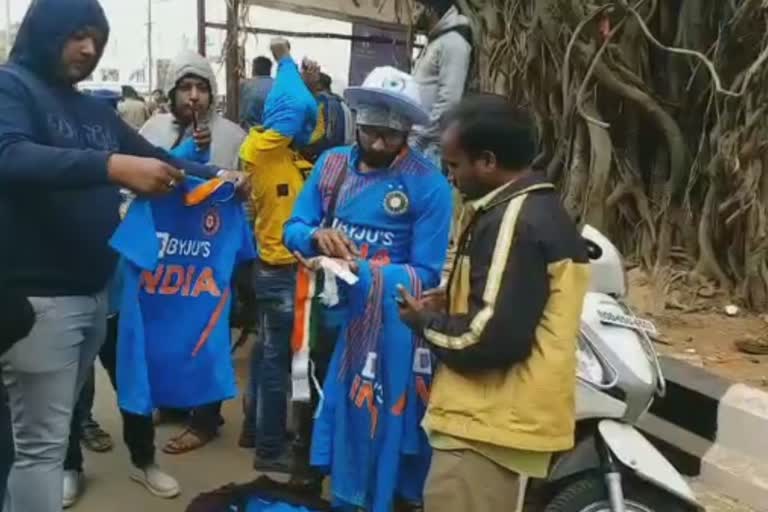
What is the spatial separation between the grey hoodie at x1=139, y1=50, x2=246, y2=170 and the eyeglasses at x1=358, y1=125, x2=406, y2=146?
110cm

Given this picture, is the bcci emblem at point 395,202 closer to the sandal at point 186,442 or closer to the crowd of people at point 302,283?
the crowd of people at point 302,283

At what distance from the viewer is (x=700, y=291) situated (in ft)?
16.3

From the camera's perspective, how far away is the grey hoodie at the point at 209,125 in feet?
13.1

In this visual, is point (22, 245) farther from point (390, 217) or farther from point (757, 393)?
point (757, 393)

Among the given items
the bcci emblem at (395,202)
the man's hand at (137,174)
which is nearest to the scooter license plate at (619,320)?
the bcci emblem at (395,202)

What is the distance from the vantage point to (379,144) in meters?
3.03

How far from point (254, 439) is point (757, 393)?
81.3 inches

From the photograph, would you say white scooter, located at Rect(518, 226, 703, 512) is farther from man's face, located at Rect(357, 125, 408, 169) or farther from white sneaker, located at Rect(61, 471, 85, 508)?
white sneaker, located at Rect(61, 471, 85, 508)

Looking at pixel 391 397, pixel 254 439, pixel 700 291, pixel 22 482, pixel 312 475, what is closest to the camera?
pixel 22 482

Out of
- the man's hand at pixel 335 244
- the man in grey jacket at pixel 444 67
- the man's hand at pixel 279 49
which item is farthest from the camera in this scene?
the man in grey jacket at pixel 444 67

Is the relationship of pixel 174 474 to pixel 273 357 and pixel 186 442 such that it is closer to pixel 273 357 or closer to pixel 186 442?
pixel 186 442

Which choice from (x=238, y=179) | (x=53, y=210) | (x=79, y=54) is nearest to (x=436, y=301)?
(x=53, y=210)

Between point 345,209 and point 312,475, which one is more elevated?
point 345,209

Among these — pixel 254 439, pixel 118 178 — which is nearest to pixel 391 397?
pixel 118 178
